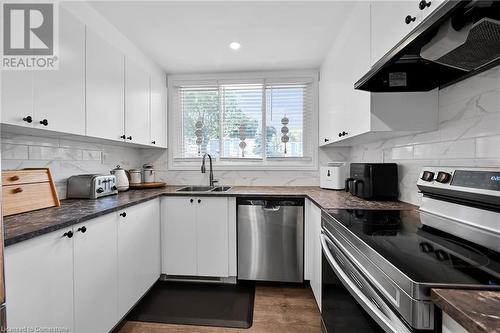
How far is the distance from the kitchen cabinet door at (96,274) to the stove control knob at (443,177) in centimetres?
183

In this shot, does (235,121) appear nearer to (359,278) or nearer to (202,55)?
(202,55)

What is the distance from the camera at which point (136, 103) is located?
2.23 meters

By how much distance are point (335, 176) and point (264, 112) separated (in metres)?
1.14

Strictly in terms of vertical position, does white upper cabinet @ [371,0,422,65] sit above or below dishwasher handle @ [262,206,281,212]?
above

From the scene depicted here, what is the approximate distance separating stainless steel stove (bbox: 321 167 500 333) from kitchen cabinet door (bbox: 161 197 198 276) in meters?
1.34

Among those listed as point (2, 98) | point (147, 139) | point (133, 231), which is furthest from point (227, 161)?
point (2, 98)

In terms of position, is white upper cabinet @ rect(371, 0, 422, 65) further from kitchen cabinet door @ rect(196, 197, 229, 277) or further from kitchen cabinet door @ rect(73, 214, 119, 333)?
kitchen cabinet door @ rect(73, 214, 119, 333)

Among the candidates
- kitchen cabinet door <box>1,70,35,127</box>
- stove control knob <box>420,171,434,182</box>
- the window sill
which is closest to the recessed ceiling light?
the window sill

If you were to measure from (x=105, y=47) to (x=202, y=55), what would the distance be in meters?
0.90

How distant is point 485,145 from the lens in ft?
3.40

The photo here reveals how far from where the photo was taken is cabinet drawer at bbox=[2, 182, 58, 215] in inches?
47.7

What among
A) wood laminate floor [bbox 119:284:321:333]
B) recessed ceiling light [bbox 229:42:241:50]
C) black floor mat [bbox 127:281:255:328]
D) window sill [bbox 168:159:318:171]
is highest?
recessed ceiling light [bbox 229:42:241:50]

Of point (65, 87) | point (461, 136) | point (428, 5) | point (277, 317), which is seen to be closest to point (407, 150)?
point (461, 136)

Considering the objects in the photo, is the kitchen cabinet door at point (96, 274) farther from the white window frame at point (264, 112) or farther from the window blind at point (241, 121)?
the window blind at point (241, 121)
